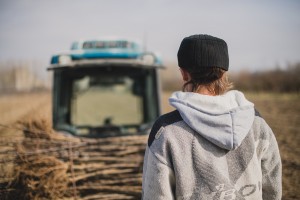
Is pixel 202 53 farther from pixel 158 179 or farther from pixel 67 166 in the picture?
pixel 67 166

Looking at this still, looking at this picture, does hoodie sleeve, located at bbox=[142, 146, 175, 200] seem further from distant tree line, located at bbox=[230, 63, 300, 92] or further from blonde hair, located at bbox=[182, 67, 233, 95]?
distant tree line, located at bbox=[230, 63, 300, 92]

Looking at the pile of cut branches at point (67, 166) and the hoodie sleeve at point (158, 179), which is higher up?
the hoodie sleeve at point (158, 179)

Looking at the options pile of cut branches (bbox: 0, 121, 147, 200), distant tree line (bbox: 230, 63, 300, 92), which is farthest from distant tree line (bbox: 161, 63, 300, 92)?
pile of cut branches (bbox: 0, 121, 147, 200)

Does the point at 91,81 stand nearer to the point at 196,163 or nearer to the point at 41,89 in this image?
the point at 196,163

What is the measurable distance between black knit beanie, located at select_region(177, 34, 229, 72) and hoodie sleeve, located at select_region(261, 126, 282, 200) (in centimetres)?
54

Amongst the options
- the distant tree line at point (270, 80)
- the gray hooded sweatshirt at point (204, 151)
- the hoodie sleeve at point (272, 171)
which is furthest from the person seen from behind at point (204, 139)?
the distant tree line at point (270, 80)

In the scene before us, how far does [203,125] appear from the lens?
1388 mm

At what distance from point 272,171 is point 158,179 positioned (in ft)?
2.23

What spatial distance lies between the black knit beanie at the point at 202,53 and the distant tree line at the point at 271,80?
121ft

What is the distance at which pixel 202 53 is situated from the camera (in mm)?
1390

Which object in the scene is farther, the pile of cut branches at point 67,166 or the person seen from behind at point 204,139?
the pile of cut branches at point 67,166

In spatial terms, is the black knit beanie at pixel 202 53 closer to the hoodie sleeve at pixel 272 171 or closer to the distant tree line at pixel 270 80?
the hoodie sleeve at pixel 272 171

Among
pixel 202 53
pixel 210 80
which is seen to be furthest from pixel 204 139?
pixel 202 53

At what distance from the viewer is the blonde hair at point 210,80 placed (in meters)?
1.43
